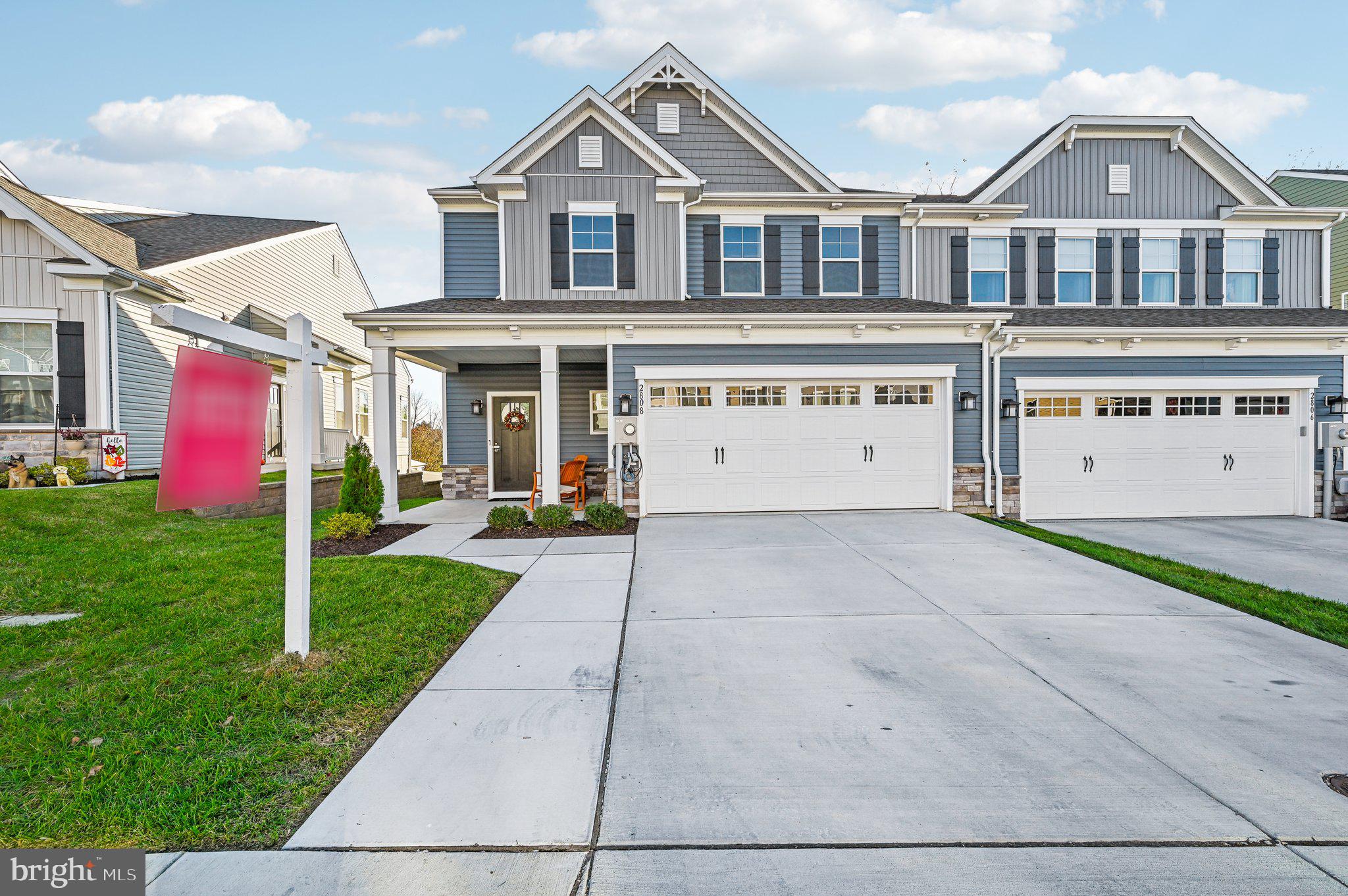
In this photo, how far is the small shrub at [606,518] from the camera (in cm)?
933

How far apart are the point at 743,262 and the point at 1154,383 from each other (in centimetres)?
732

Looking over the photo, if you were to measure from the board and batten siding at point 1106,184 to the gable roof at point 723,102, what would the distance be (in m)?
3.86

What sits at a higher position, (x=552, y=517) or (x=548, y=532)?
(x=552, y=517)

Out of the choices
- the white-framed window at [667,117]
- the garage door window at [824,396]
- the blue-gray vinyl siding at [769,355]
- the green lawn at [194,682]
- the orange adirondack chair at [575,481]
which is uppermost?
the white-framed window at [667,117]

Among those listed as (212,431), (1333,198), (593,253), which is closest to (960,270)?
(593,253)

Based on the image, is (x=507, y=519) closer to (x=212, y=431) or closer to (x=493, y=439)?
(x=493, y=439)

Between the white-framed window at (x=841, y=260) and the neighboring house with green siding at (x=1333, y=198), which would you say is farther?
the neighboring house with green siding at (x=1333, y=198)

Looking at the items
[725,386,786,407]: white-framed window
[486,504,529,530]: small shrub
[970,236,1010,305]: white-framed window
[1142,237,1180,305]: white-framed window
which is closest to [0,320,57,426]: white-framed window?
[486,504,529,530]: small shrub

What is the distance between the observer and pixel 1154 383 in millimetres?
10664

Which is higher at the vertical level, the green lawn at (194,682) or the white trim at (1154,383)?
the white trim at (1154,383)

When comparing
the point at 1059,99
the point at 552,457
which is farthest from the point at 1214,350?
the point at 552,457

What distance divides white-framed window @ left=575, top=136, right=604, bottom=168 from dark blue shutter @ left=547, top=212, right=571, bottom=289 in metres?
1.01

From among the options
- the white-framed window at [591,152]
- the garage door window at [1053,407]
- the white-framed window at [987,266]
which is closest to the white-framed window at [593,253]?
the white-framed window at [591,152]

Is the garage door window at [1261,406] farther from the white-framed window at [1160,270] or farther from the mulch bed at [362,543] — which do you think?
the mulch bed at [362,543]
